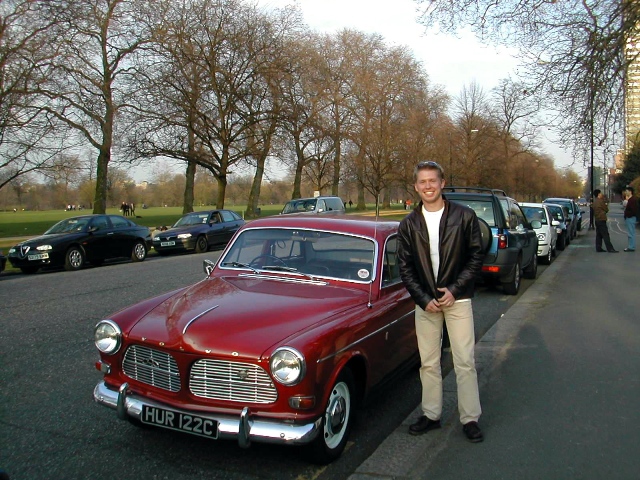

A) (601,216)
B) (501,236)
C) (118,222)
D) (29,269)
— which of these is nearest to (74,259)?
(29,269)

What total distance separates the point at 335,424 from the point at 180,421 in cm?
99

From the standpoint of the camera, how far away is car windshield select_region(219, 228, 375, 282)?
16.1 feet

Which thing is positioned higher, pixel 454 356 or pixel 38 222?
pixel 454 356

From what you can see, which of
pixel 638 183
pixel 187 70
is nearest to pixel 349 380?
pixel 187 70

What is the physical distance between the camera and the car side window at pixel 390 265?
4.95m

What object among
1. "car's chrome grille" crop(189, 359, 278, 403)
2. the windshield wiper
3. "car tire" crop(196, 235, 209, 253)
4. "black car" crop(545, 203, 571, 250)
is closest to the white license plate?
"car's chrome grille" crop(189, 359, 278, 403)

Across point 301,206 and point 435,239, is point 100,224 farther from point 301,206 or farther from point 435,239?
point 435,239

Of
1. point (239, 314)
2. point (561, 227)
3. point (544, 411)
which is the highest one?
point (239, 314)

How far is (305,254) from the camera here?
509 cm

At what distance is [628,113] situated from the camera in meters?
15.5

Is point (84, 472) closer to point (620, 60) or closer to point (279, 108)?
point (620, 60)

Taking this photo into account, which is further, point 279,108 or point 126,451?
point 279,108

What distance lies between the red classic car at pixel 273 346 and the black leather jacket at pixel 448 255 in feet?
1.66

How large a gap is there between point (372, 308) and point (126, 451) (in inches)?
77.6
